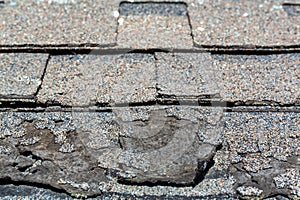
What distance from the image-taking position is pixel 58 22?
1662 millimetres

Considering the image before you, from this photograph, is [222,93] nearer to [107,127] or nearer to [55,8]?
[107,127]

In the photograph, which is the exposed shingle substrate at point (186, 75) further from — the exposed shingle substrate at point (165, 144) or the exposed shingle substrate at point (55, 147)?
the exposed shingle substrate at point (55, 147)

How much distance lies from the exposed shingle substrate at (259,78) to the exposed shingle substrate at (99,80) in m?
0.22

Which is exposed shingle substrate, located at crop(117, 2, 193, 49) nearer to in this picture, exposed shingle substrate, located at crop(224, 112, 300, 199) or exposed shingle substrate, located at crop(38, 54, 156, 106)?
exposed shingle substrate, located at crop(38, 54, 156, 106)

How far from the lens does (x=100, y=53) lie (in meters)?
1.52

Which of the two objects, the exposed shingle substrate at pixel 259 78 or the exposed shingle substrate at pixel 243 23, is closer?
the exposed shingle substrate at pixel 259 78

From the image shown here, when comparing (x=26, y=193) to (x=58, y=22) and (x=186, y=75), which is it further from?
(x=58, y=22)

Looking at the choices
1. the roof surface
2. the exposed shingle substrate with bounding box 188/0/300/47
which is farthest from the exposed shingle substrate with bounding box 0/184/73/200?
the exposed shingle substrate with bounding box 188/0/300/47

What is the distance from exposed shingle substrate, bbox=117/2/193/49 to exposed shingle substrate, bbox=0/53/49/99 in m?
0.28

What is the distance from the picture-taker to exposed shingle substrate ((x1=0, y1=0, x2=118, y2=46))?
1.57 metres

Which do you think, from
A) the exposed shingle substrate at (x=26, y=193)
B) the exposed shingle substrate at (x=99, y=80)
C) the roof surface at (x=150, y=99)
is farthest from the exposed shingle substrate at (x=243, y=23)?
the exposed shingle substrate at (x=26, y=193)

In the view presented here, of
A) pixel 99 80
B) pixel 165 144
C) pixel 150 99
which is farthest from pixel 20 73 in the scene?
pixel 165 144

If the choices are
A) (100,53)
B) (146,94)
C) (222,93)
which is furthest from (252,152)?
(100,53)

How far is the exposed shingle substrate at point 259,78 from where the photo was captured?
4.51ft
